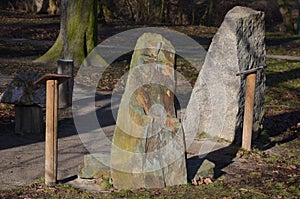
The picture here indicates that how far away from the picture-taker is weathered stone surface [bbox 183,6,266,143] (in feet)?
31.5

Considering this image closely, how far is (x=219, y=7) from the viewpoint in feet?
→ 106

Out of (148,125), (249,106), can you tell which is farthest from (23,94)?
(249,106)

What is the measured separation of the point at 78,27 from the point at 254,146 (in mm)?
7072

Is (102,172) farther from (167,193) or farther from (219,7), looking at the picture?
(219,7)

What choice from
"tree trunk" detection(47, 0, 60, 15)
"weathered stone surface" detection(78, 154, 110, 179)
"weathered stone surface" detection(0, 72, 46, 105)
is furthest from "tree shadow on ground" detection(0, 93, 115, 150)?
"tree trunk" detection(47, 0, 60, 15)

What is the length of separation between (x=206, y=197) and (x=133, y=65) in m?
1.62

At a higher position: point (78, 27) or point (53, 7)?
point (78, 27)

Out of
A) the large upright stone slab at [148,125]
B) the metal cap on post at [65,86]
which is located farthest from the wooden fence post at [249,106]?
the metal cap on post at [65,86]

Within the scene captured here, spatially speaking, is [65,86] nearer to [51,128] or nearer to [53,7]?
[51,128]

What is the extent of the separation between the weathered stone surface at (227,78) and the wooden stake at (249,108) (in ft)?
1.06

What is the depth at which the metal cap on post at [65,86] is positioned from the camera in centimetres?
1134

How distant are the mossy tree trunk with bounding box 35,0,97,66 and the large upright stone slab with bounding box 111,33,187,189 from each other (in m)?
8.33

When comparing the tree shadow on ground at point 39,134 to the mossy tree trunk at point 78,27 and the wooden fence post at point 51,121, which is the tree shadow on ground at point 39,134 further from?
the mossy tree trunk at point 78,27

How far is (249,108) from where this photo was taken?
9250 millimetres
